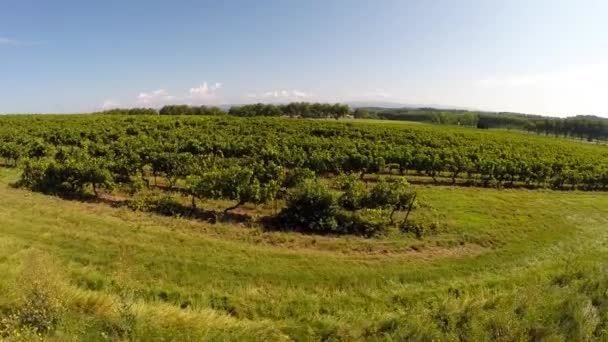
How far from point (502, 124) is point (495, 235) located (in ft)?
444

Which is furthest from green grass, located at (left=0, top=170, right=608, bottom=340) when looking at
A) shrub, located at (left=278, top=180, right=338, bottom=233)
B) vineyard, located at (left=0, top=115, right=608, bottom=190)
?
vineyard, located at (left=0, top=115, right=608, bottom=190)

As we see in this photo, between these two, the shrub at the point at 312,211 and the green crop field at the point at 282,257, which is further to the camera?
the shrub at the point at 312,211

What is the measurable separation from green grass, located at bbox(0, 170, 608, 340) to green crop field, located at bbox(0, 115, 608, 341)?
52mm

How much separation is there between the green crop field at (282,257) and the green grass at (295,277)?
5 centimetres

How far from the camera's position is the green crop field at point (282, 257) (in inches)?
292

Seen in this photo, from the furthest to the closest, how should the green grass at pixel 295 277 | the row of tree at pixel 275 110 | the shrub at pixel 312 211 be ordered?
1. the row of tree at pixel 275 110
2. the shrub at pixel 312 211
3. the green grass at pixel 295 277

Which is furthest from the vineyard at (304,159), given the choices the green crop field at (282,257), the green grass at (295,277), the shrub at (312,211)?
the green grass at (295,277)

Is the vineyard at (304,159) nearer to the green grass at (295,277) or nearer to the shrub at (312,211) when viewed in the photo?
the shrub at (312,211)

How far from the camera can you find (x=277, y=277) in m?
12.0

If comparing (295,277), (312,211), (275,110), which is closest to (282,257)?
(295,277)

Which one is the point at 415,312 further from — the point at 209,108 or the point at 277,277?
the point at 209,108

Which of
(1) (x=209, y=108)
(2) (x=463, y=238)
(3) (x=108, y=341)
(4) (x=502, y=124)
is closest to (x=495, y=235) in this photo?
(2) (x=463, y=238)

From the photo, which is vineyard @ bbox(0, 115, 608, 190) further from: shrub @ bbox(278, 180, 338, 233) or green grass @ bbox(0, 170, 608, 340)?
green grass @ bbox(0, 170, 608, 340)

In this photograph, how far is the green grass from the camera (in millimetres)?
7316
